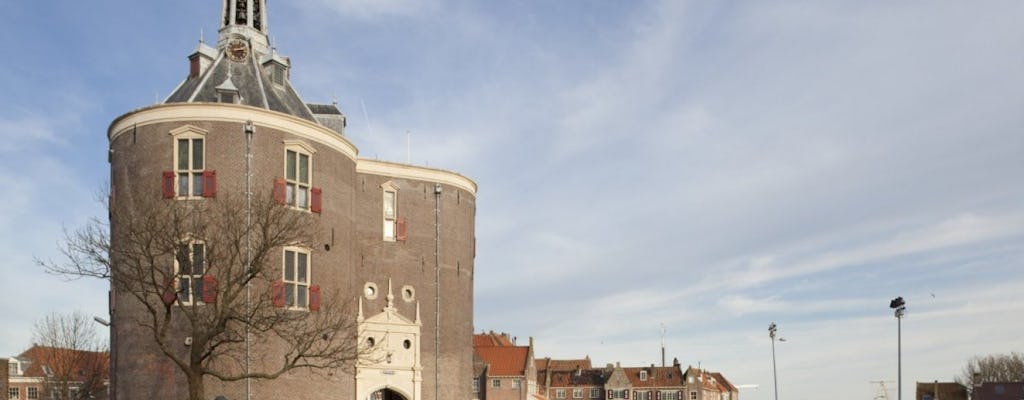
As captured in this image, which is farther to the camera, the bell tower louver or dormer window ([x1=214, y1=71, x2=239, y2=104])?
the bell tower louver

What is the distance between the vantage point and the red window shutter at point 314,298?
3875 cm

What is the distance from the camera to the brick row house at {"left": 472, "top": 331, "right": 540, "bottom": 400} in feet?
325

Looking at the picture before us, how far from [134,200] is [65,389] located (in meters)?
29.1

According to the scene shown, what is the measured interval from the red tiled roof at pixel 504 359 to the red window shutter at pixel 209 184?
216ft

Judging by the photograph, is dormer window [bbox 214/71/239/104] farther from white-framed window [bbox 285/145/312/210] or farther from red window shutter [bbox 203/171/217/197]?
red window shutter [bbox 203/171/217/197]

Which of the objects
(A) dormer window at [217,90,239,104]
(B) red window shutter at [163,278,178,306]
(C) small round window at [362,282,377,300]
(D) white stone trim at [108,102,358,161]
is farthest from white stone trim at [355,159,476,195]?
(B) red window shutter at [163,278,178,306]

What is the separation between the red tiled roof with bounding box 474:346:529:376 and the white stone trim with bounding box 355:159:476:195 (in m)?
53.9

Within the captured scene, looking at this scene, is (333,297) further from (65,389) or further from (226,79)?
(65,389)

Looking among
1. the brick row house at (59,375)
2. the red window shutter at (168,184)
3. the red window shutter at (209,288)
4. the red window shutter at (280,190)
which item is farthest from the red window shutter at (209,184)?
the brick row house at (59,375)

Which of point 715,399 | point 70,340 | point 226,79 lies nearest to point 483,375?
point 70,340

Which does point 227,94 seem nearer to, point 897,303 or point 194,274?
point 194,274

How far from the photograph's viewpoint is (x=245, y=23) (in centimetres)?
4531

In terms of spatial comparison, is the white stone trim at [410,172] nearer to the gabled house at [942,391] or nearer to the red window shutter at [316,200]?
the red window shutter at [316,200]

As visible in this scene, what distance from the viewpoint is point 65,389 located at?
60.1 meters
